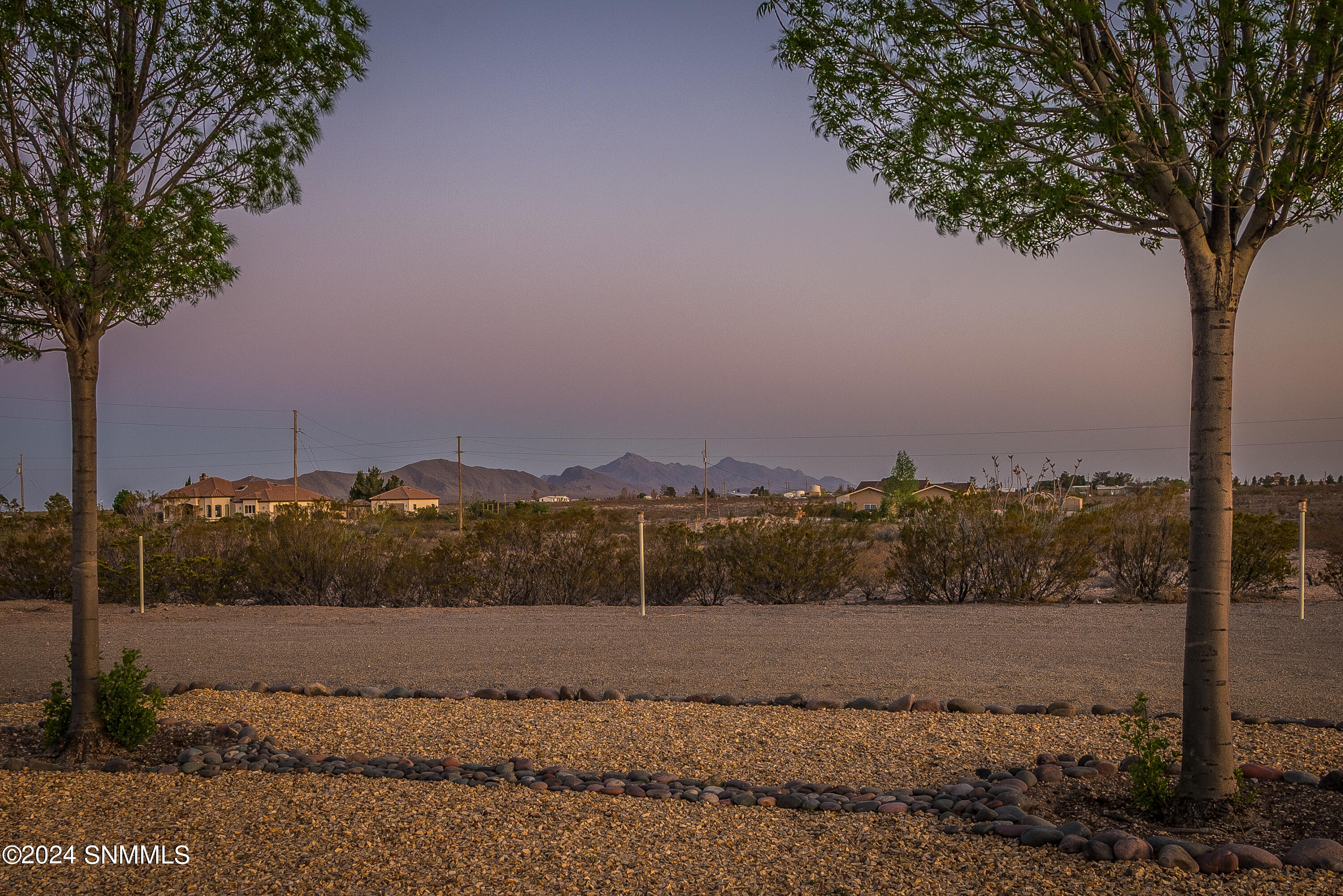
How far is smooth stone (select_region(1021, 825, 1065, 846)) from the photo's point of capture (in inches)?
157

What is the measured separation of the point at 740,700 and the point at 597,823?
299 centimetres

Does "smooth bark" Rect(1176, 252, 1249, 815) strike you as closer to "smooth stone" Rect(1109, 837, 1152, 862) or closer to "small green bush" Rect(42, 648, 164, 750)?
"smooth stone" Rect(1109, 837, 1152, 862)

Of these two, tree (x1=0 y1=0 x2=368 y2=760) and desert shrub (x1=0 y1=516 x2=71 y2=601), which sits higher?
tree (x1=0 y1=0 x2=368 y2=760)

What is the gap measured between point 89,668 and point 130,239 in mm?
2697

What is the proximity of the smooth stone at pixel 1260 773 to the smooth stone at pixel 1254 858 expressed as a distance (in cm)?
133

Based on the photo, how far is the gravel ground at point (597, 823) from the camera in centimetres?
369

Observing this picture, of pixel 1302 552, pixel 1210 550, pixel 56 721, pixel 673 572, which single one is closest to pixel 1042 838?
pixel 1210 550

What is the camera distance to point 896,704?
269 inches

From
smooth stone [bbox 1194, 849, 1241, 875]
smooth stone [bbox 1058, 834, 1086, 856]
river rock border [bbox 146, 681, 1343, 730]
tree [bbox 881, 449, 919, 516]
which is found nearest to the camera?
smooth stone [bbox 1194, 849, 1241, 875]

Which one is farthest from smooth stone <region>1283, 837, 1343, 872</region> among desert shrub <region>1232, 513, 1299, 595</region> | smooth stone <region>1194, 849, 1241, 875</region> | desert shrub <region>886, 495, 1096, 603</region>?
desert shrub <region>1232, 513, 1299, 595</region>

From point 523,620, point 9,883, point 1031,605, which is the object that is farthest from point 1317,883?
point 1031,605

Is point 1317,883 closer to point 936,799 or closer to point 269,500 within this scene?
point 936,799

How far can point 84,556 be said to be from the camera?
578cm

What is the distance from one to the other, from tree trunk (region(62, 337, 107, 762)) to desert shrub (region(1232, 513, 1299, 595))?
15484 millimetres
